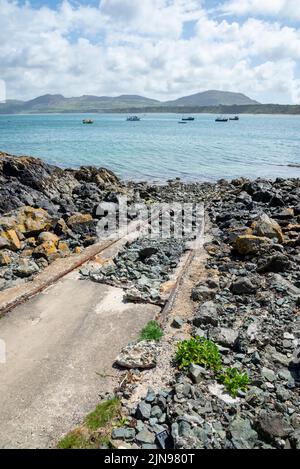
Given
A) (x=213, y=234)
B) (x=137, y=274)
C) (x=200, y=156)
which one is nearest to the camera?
(x=137, y=274)

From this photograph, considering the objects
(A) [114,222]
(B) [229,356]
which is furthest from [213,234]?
(B) [229,356]

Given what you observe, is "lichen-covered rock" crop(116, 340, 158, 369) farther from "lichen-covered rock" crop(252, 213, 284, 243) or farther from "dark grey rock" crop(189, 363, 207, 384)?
"lichen-covered rock" crop(252, 213, 284, 243)

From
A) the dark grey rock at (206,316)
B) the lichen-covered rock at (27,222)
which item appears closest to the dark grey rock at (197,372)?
the dark grey rock at (206,316)

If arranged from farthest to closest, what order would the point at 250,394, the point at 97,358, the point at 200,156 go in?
the point at 200,156 < the point at 97,358 < the point at 250,394

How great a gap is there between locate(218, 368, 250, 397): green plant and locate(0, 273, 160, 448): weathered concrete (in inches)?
93.8

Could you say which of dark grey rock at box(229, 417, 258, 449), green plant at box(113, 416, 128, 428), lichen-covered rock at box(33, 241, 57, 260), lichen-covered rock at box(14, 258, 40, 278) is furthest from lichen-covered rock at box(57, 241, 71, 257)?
dark grey rock at box(229, 417, 258, 449)

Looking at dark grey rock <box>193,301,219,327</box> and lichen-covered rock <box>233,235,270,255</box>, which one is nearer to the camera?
dark grey rock <box>193,301,219,327</box>

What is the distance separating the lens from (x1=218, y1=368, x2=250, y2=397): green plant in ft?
24.4

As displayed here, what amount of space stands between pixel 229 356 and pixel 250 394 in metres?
1.27

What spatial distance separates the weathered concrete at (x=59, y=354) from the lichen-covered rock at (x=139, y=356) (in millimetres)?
300

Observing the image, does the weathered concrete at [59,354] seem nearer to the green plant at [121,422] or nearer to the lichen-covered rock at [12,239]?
the green plant at [121,422]

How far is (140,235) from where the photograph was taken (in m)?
17.3

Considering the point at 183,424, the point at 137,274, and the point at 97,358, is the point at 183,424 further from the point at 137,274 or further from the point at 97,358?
the point at 137,274

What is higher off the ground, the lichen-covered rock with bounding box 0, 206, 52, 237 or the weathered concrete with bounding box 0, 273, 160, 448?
the lichen-covered rock with bounding box 0, 206, 52, 237
